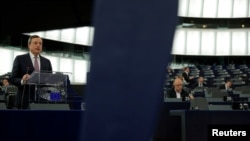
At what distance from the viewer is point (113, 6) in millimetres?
580

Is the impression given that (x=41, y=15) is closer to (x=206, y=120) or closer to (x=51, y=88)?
(x=51, y=88)

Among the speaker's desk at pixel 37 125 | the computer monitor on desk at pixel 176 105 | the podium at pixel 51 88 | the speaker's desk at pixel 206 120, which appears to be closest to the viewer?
the speaker's desk at pixel 37 125

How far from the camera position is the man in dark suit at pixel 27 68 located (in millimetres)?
3795

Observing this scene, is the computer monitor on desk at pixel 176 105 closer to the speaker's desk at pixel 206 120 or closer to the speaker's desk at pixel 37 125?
the speaker's desk at pixel 206 120

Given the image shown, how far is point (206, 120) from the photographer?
14.2ft

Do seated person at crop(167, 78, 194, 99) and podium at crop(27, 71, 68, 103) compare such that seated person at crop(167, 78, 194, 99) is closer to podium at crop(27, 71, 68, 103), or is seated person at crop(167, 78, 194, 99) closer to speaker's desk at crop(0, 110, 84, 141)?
podium at crop(27, 71, 68, 103)

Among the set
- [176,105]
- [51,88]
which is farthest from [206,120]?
[51,88]

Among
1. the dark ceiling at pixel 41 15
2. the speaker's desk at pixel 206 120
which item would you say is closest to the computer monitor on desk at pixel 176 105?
the speaker's desk at pixel 206 120

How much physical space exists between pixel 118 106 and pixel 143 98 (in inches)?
1.4

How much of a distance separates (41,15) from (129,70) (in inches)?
56.1

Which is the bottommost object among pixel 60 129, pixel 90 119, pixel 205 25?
pixel 60 129

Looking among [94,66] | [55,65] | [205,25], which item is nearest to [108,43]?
[94,66]

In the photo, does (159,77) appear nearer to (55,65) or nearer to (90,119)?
(90,119)

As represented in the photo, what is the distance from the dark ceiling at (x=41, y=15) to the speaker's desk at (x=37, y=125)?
83 centimetres
